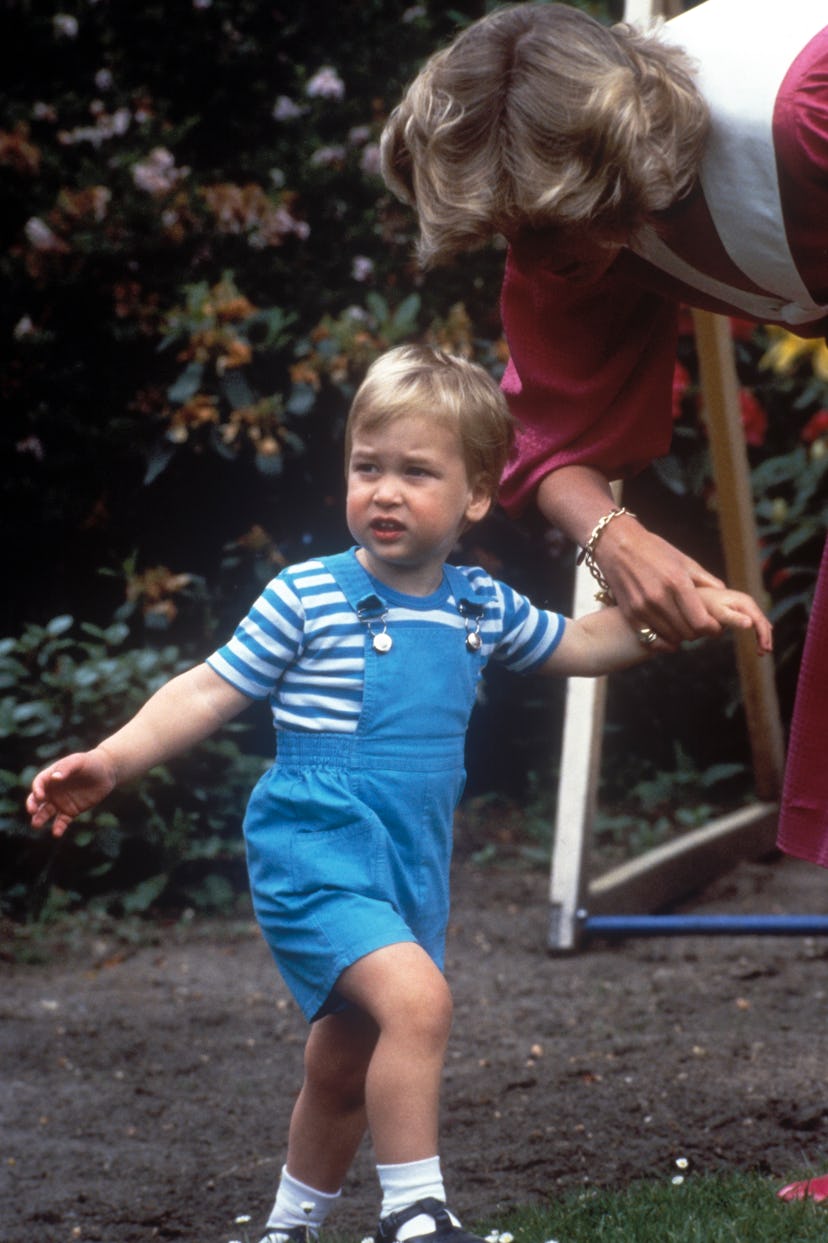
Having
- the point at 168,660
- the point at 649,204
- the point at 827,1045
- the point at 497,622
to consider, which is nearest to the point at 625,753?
the point at 168,660

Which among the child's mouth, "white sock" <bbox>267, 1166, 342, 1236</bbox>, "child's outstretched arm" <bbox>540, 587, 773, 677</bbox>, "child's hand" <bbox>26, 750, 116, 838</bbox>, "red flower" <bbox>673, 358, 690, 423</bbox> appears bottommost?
"white sock" <bbox>267, 1166, 342, 1236</bbox>

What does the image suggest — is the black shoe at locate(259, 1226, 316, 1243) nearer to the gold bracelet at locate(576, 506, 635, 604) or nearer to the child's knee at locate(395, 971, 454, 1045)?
the child's knee at locate(395, 971, 454, 1045)

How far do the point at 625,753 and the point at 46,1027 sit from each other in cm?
219

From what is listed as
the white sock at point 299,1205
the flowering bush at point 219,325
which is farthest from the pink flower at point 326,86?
the white sock at point 299,1205

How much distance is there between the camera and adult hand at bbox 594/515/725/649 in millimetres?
1920

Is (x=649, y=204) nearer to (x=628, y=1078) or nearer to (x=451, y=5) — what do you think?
(x=628, y=1078)

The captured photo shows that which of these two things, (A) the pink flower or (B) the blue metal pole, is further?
(A) the pink flower

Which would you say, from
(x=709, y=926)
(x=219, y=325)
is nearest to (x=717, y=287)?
(x=709, y=926)

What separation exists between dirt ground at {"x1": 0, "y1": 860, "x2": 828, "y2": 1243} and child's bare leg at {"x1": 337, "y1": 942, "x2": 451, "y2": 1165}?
0.46 meters

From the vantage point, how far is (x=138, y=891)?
3.91m

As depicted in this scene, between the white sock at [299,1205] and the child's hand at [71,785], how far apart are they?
53cm

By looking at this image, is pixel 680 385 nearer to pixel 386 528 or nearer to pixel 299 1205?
pixel 386 528

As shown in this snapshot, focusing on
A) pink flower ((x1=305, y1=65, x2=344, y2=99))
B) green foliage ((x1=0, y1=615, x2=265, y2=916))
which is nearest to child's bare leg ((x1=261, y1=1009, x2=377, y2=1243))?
green foliage ((x1=0, y1=615, x2=265, y2=916))

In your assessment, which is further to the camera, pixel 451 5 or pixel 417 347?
pixel 451 5
